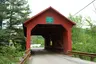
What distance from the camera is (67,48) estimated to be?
25.9 m

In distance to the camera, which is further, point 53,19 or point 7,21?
point 7,21

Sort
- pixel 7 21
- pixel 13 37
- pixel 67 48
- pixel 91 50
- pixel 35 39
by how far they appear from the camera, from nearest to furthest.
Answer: pixel 91 50 < pixel 67 48 < pixel 13 37 < pixel 7 21 < pixel 35 39

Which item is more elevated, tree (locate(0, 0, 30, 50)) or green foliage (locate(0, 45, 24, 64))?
tree (locate(0, 0, 30, 50))

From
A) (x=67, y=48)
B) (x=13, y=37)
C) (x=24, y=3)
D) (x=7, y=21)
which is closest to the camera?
(x=67, y=48)

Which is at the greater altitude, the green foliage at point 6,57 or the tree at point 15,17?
the tree at point 15,17

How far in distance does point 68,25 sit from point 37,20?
3534mm

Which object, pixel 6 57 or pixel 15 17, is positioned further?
pixel 15 17

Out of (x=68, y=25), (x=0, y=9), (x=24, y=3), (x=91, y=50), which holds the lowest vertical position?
(x=91, y=50)

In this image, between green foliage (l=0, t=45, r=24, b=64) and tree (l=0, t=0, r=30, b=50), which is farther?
tree (l=0, t=0, r=30, b=50)

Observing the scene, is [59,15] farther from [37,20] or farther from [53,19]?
[37,20]

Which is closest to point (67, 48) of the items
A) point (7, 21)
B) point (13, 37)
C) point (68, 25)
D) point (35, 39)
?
point (68, 25)

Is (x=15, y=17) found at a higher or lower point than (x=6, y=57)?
higher

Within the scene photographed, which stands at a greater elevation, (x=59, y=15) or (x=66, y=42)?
(x=59, y=15)

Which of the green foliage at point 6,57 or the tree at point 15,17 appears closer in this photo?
the green foliage at point 6,57
